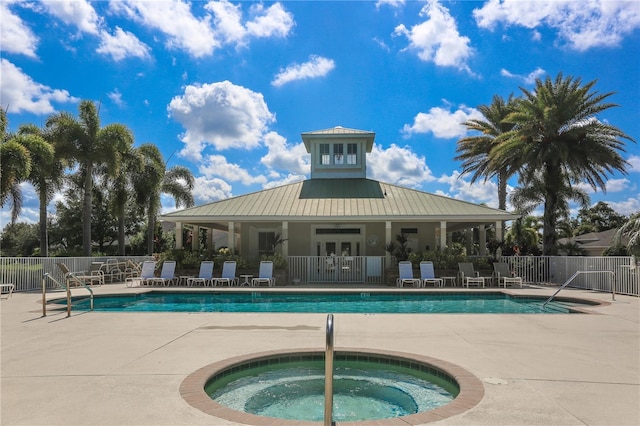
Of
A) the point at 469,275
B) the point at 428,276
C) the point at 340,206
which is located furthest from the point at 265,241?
the point at 469,275

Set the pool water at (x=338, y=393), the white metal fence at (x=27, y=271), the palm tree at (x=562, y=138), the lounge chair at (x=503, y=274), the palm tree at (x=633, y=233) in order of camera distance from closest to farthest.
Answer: the pool water at (x=338, y=393) → the white metal fence at (x=27, y=271) → the palm tree at (x=633, y=233) → the lounge chair at (x=503, y=274) → the palm tree at (x=562, y=138)

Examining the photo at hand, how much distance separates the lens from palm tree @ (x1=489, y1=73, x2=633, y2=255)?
21828 mm

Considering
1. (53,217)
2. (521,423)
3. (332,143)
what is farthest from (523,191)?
(53,217)

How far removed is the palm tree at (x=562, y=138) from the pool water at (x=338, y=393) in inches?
761

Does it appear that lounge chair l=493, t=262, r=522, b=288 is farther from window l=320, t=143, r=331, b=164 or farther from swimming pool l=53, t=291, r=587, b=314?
window l=320, t=143, r=331, b=164

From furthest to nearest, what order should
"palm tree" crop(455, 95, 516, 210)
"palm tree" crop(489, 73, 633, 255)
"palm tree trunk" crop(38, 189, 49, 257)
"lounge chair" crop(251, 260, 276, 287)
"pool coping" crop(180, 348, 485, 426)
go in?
1. "palm tree" crop(455, 95, 516, 210)
2. "palm tree trunk" crop(38, 189, 49, 257)
3. "palm tree" crop(489, 73, 633, 255)
4. "lounge chair" crop(251, 260, 276, 287)
5. "pool coping" crop(180, 348, 485, 426)

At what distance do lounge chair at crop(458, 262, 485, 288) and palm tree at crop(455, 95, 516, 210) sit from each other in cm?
1388

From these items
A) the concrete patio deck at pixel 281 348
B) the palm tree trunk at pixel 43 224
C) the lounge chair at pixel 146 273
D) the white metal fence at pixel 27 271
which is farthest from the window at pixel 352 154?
the palm tree trunk at pixel 43 224

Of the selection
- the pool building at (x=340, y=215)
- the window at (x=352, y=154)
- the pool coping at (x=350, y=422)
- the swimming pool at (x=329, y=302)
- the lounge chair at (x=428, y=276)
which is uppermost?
the window at (x=352, y=154)

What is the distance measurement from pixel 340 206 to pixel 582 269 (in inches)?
424

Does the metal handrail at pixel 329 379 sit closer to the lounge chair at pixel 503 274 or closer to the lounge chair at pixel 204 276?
the lounge chair at pixel 204 276

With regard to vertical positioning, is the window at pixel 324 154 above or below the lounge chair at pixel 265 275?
above

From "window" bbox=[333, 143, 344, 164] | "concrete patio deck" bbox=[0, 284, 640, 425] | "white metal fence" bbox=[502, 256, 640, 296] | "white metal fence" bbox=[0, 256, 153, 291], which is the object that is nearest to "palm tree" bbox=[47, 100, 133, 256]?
"white metal fence" bbox=[0, 256, 153, 291]

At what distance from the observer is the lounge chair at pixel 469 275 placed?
18609mm
